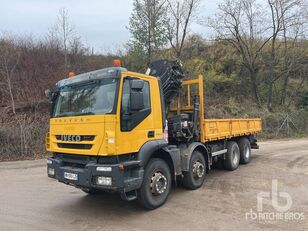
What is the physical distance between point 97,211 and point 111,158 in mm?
1343

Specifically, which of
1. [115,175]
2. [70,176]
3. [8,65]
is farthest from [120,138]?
[8,65]

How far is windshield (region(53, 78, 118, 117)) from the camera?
518 centimetres

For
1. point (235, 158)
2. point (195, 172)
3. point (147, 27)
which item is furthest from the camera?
point (147, 27)

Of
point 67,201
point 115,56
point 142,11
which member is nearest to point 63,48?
point 115,56

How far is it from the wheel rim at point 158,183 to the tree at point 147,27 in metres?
18.8

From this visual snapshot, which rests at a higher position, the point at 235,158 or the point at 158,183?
the point at 158,183

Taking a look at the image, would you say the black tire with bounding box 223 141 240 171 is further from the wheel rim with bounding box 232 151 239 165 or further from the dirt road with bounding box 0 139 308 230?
the dirt road with bounding box 0 139 308 230

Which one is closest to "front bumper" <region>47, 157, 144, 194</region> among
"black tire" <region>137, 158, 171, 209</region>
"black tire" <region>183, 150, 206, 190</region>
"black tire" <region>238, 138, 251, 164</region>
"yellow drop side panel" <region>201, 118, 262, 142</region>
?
"black tire" <region>137, 158, 171, 209</region>

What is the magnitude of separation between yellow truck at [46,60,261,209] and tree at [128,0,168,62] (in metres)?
17.5

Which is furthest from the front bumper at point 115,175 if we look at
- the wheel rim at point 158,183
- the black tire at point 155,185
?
the wheel rim at point 158,183

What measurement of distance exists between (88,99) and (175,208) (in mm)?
2705

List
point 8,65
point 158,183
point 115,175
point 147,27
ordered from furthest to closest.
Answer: point 147,27
point 8,65
point 158,183
point 115,175

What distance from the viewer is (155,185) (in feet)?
18.7

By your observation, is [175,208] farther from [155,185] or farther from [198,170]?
[198,170]
